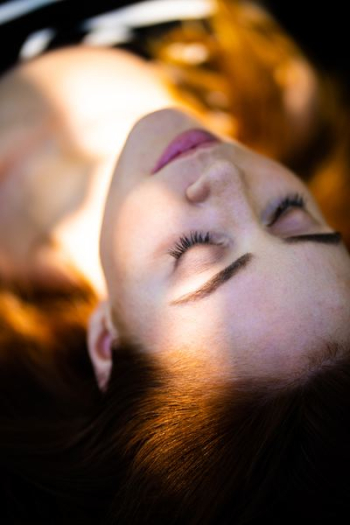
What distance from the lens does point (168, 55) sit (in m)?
1.79

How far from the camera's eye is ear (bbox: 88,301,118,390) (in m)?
1.08

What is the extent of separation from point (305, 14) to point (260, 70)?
55 centimetres

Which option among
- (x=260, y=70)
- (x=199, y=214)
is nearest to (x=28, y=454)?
(x=199, y=214)

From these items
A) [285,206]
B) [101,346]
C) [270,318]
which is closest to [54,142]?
[101,346]

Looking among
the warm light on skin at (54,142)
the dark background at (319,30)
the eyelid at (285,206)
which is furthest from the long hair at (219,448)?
the dark background at (319,30)

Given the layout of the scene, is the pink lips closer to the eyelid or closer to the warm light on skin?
the eyelid

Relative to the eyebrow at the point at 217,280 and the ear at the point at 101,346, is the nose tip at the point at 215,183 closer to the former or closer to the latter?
the eyebrow at the point at 217,280

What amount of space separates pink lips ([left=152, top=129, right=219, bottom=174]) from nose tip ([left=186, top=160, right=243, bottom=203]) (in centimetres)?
13

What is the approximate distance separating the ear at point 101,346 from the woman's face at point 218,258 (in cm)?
9

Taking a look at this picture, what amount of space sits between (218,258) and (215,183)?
140mm

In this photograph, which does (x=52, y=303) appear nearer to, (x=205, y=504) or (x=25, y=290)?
(x=25, y=290)

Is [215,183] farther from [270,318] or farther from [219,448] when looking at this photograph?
[219,448]

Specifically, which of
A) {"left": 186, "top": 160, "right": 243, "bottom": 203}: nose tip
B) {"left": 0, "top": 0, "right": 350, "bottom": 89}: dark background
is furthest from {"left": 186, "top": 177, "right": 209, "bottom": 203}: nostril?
{"left": 0, "top": 0, "right": 350, "bottom": 89}: dark background

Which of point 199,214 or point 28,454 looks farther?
point 28,454
